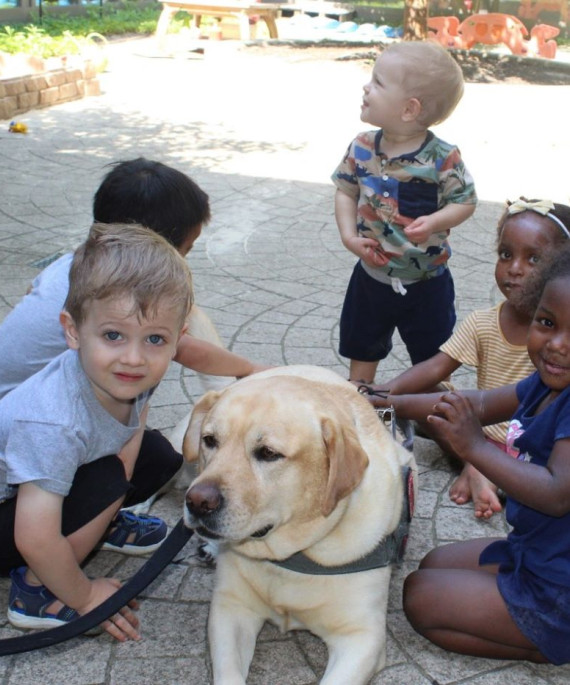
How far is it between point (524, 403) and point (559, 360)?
303 mm

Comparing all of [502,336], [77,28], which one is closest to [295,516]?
[502,336]

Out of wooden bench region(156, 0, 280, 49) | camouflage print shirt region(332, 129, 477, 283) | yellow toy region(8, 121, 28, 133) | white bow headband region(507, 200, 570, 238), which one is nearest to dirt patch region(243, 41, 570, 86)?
wooden bench region(156, 0, 280, 49)

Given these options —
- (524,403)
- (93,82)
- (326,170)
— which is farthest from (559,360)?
(93,82)

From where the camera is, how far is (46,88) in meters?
11.3

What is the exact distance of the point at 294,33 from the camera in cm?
2247

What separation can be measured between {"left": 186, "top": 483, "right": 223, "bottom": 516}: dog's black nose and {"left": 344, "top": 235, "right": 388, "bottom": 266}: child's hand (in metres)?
1.92

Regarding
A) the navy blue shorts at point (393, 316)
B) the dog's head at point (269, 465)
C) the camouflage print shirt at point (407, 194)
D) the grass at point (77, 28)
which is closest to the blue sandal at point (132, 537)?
the dog's head at point (269, 465)

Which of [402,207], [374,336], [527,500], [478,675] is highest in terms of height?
[402,207]

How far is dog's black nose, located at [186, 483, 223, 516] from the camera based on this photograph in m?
2.29

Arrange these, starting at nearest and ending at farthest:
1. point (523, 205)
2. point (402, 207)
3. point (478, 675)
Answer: point (478, 675) → point (523, 205) → point (402, 207)

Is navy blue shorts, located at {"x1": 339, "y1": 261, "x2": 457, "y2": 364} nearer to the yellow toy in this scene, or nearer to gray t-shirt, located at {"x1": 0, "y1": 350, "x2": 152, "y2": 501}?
gray t-shirt, located at {"x1": 0, "y1": 350, "x2": 152, "y2": 501}

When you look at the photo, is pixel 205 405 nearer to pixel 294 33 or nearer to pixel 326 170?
pixel 326 170

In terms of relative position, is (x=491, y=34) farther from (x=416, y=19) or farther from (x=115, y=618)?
(x=115, y=618)

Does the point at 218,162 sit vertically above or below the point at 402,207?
below
